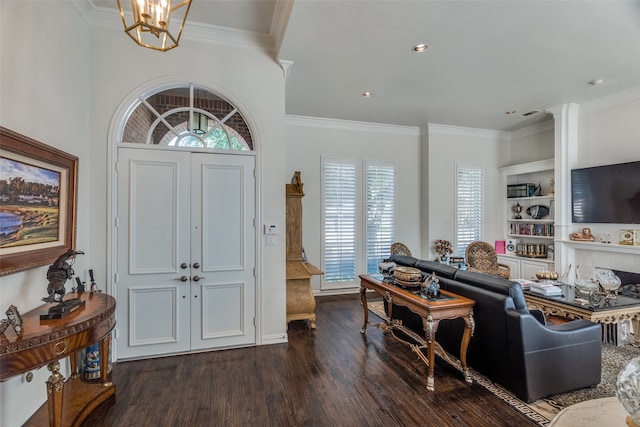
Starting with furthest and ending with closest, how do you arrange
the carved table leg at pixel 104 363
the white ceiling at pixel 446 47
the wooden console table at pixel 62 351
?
the white ceiling at pixel 446 47, the carved table leg at pixel 104 363, the wooden console table at pixel 62 351

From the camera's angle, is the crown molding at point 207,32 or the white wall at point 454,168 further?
the white wall at point 454,168

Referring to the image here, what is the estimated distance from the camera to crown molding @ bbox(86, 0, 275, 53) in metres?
3.06

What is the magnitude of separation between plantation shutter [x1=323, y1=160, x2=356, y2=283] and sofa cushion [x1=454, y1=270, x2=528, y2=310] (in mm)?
2964

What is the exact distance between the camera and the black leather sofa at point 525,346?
2.41 meters

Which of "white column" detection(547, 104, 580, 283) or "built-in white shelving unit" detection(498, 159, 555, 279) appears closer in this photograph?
"white column" detection(547, 104, 580, 283)

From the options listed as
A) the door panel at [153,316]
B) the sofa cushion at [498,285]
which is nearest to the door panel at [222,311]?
the door panel at [153,316]

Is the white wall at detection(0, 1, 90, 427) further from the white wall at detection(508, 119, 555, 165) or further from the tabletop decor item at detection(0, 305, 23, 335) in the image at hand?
the white wall at detection(508, 119, 555, 165)

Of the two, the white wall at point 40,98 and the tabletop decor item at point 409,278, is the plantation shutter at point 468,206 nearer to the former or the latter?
the tabletop decor item at point 409,278

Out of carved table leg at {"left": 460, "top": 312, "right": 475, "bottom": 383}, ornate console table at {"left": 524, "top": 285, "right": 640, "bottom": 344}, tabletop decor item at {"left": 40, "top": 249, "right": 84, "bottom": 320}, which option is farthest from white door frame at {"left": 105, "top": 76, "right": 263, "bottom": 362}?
ornate console table at {"left": 524, "top": 285, "right": 640, "bottom": 344}

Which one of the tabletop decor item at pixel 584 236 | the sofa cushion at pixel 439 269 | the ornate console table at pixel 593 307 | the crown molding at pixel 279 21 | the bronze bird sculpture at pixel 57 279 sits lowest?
the ornate console table at pixel 593 307

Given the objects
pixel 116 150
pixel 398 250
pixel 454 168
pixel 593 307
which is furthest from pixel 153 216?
pixel 454 168

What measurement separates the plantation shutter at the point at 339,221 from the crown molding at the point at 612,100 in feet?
13.0

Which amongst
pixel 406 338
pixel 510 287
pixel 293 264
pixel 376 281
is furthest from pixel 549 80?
pixel 293 264

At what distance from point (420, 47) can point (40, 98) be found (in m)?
3.54
